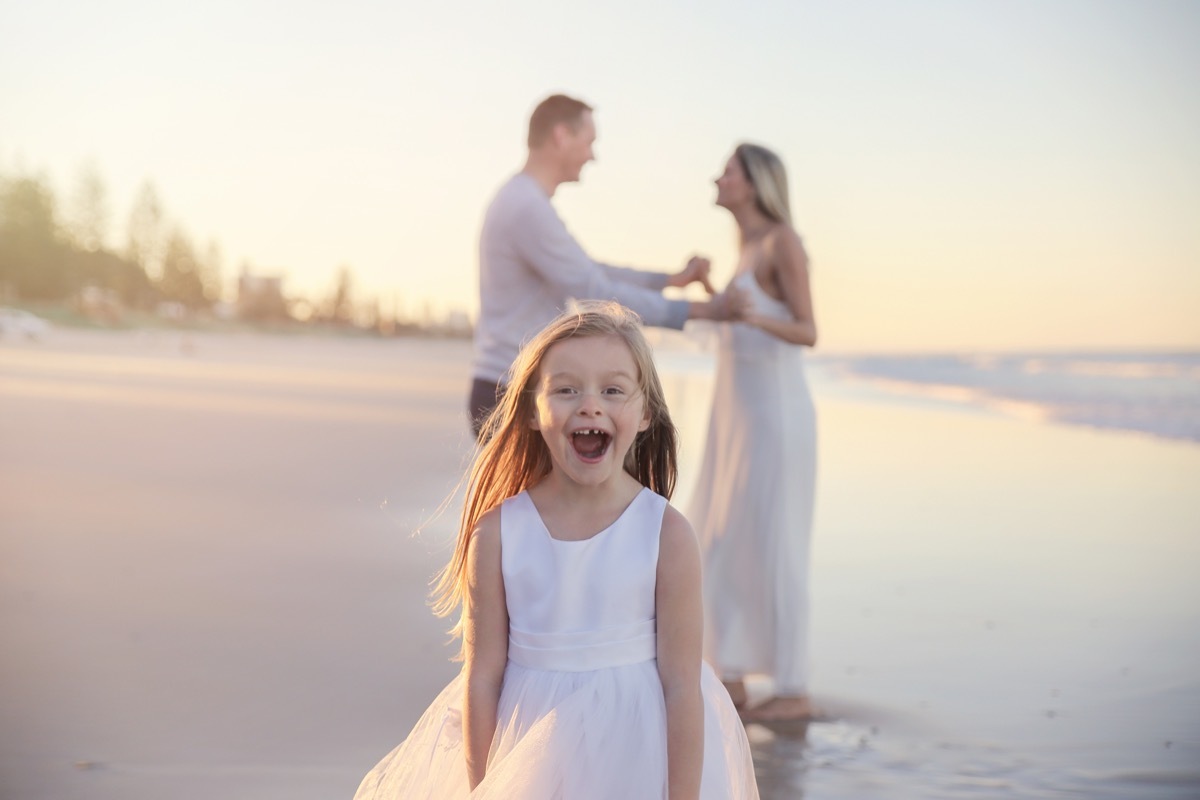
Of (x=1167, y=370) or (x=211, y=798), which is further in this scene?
(x=1167, y=370)

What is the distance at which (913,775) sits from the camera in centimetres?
415

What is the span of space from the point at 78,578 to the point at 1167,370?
1112 inches

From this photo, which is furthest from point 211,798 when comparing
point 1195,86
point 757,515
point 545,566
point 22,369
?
point 1195,86

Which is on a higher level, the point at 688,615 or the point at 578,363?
the point at 578,363

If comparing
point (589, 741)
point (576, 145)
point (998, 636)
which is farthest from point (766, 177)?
point (589, 741)

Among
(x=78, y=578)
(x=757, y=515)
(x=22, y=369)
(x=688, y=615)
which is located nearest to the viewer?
(x=688, y=615)

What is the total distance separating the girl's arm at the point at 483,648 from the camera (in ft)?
8.00

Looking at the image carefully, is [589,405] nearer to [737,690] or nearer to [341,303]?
[737,690]

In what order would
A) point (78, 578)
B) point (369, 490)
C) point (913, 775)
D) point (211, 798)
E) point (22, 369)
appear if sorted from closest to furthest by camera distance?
point (211, 798) → point (913, 775) → point (78, 578) → point (369, 490) → point (22, 369)

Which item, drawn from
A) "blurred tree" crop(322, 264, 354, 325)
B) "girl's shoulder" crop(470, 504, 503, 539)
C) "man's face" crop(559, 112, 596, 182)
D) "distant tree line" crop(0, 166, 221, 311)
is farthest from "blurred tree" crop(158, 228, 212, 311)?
"girl's shoulder" crop(470, 504, 503, 539)

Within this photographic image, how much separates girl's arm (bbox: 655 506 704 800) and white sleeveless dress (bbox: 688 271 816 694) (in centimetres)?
265

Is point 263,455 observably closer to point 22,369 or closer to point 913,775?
point 913,775

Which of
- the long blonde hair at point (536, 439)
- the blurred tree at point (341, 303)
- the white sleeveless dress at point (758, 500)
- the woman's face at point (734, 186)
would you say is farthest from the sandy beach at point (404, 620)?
the blurred tree at point (341, 303)

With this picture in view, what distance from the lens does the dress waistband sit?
2406mm
